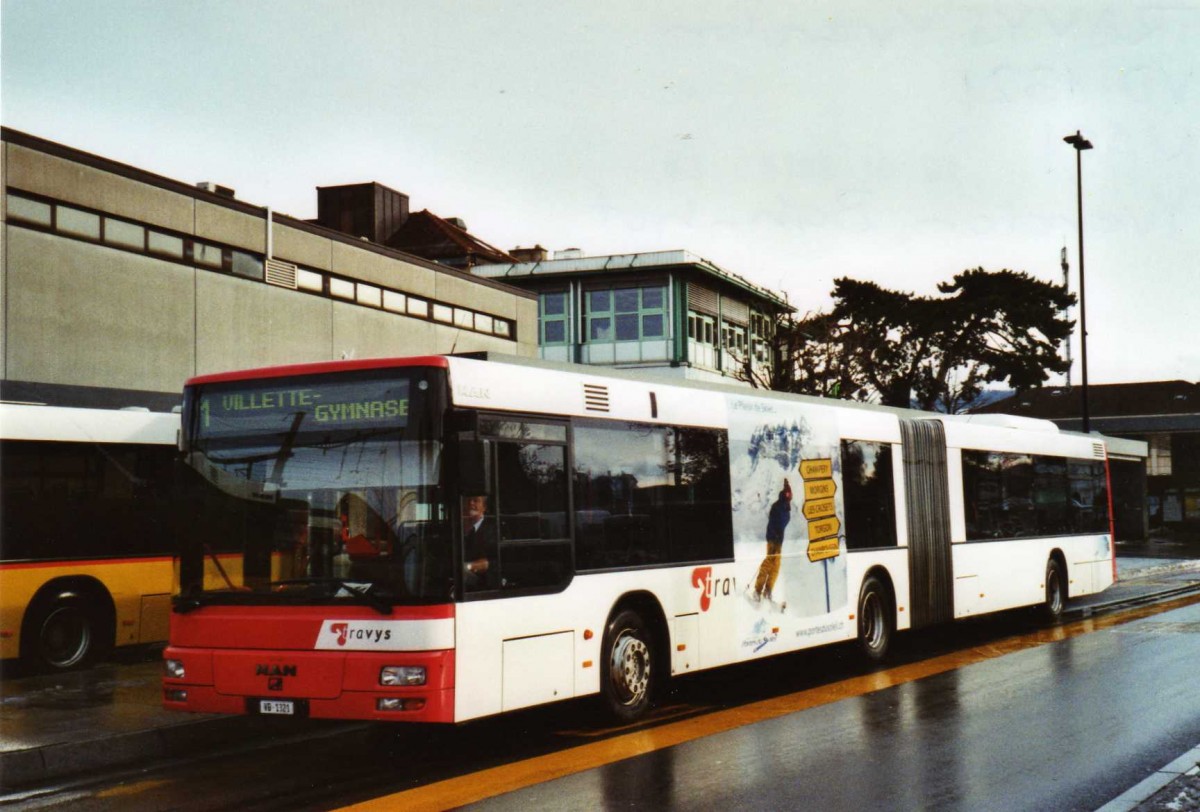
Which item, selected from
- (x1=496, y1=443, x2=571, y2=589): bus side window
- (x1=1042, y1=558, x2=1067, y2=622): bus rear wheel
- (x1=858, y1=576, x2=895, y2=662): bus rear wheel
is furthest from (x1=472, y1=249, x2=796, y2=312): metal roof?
(x1=496, y1=443, x2=571, y2=589): bus side window

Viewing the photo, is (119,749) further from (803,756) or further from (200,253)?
(200,253)

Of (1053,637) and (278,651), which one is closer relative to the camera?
(278,651)

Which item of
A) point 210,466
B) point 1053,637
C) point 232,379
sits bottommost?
point 1053,637

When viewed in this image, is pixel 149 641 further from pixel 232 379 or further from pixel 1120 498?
pixel 1120 498

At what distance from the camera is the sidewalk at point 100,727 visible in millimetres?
8883

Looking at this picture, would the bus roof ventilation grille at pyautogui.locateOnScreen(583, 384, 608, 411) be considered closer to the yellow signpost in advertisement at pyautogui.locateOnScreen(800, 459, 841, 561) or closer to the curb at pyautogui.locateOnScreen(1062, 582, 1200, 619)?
the yellow signpost in advertisement at pyautogui.locateOnScreen(800, 459, 841, 561)

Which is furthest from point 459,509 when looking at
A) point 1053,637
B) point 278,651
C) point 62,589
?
point 1053,637

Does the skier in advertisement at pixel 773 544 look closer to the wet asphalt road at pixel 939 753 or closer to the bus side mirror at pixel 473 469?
the wet asphalt road at pixel 939 753

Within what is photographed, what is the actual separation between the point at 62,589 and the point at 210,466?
589cm

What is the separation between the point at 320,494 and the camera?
28.5 feet

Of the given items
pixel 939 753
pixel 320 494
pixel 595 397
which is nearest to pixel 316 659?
pixel 320 494

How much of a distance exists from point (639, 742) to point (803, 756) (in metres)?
1.36

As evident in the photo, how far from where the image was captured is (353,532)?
8570 millimetres

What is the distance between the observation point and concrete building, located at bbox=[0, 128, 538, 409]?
67.2 feet
